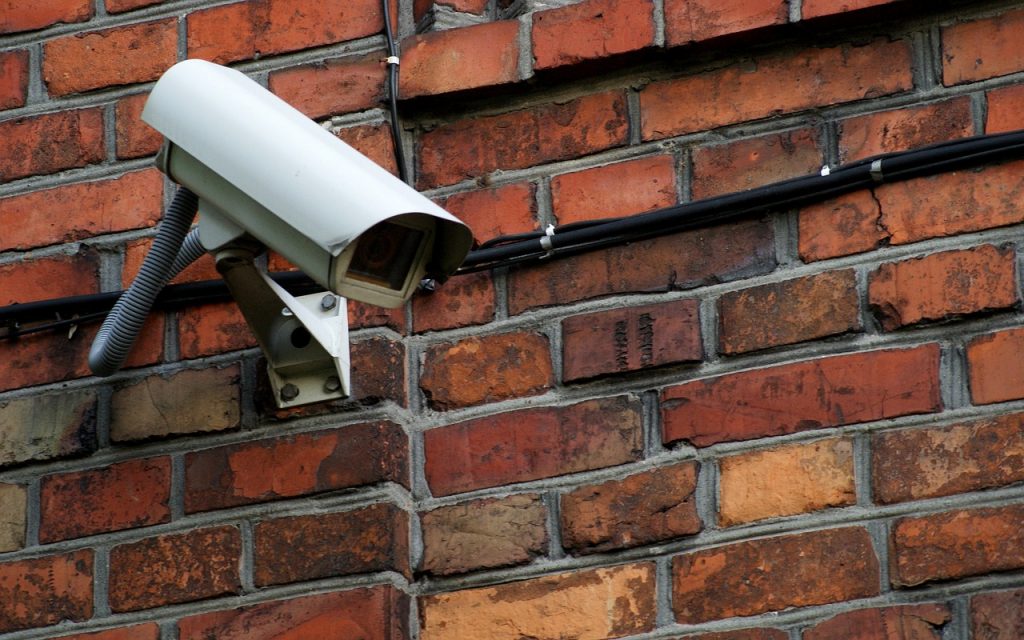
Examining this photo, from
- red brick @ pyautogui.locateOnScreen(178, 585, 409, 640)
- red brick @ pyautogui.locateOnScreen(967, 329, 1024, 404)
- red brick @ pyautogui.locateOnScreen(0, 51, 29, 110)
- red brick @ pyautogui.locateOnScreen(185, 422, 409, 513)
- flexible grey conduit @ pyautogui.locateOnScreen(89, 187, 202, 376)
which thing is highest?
red brick @ pyautogui.locateOnScreen(0, 51, 29, 110)

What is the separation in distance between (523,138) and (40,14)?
59 cm

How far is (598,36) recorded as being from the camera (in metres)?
1.90

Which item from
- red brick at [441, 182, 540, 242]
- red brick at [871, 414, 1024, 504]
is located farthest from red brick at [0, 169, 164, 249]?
red brick at [871, 414, 1024, 504]

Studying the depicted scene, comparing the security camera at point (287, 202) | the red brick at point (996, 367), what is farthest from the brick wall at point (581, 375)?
the security camera at point (287, 202)

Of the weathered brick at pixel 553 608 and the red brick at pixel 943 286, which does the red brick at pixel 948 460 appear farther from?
the weathered brick at pixel 553 608

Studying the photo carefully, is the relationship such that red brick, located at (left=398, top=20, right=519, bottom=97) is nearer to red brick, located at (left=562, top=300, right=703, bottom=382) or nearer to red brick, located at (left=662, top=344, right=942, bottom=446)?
red brick, located at (left=562, top=300, right=703, bottom=382)

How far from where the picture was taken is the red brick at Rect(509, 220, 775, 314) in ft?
5.94

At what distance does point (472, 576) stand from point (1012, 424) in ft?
1.76

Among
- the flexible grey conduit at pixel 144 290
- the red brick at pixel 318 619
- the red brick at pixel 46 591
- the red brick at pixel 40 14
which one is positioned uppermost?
the red brick at pixel 40 14

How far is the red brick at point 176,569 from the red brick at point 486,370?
254mm

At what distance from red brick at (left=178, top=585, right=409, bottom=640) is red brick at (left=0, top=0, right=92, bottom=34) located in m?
0.73

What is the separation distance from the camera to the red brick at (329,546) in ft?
5.69

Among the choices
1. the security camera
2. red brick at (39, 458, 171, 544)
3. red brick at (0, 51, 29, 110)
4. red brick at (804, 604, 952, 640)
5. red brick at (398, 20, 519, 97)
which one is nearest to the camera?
the security camera

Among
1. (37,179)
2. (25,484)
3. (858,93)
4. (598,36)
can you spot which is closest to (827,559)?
(858,93)
